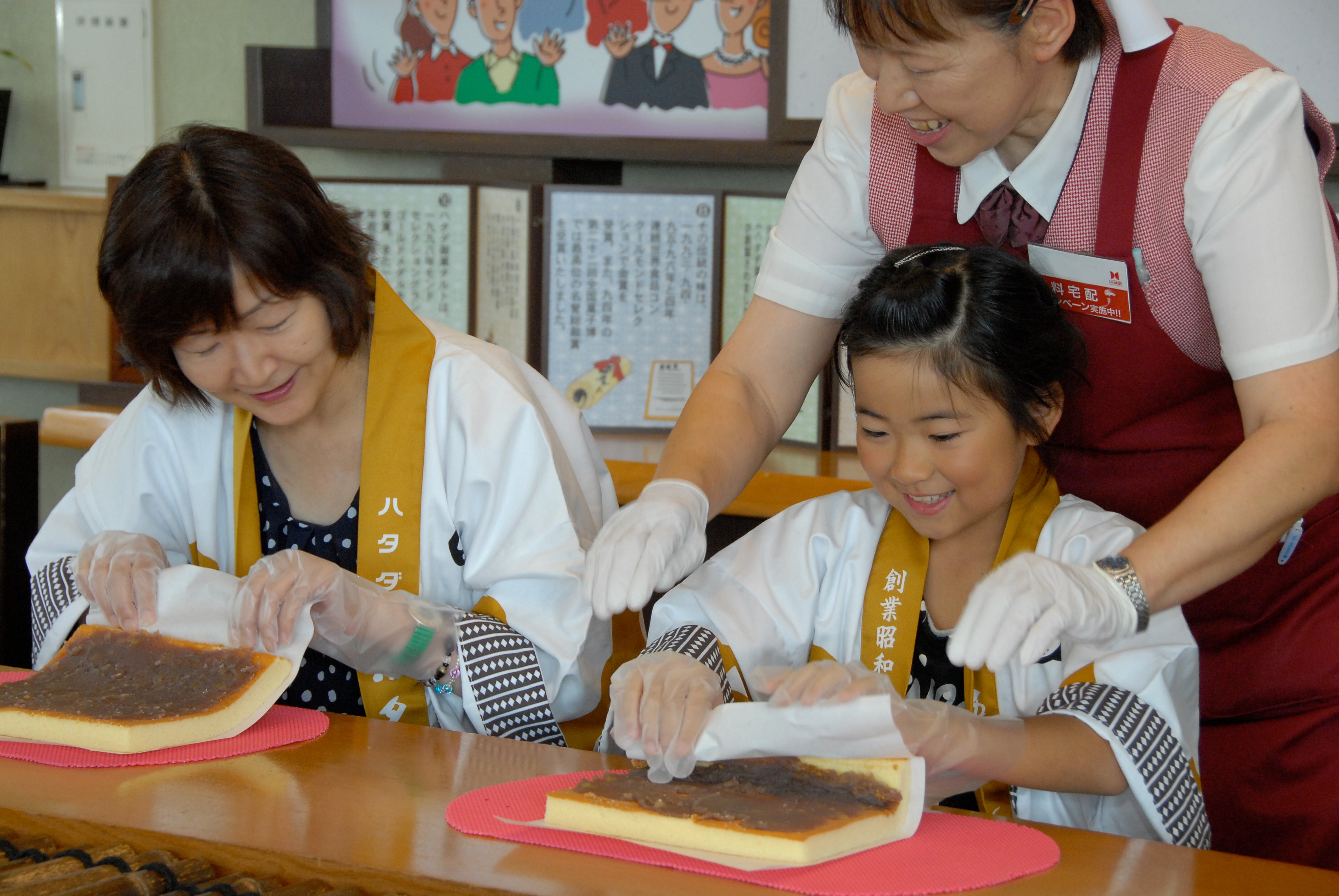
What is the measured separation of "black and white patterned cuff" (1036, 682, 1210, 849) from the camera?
122cm

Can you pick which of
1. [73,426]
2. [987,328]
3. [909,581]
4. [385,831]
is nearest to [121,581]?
[385,831]

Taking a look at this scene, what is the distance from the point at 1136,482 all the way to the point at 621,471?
3.17 feet

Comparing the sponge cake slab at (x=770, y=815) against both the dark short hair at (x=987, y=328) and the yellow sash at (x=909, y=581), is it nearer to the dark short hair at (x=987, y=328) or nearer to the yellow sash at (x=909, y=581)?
the yellow sash at (x=909, y=581)

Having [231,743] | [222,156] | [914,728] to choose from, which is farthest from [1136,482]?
[222,156]

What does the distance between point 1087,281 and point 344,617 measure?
899 mm

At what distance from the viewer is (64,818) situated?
1.08 m

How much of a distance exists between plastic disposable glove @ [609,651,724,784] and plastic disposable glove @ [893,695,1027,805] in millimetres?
185

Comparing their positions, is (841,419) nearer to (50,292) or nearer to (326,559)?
(326,559)

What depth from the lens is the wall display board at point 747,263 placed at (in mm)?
2488

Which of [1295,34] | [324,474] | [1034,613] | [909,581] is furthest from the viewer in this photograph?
[1295,34]

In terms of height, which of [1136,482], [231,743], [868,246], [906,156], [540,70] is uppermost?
[540,70]

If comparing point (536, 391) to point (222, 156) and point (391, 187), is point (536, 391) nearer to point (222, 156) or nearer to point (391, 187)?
point (222, 156)

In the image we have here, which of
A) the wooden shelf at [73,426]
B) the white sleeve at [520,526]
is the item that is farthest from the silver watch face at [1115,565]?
the wooden shelf at [73,426]

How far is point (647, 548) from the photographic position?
4.38ft
